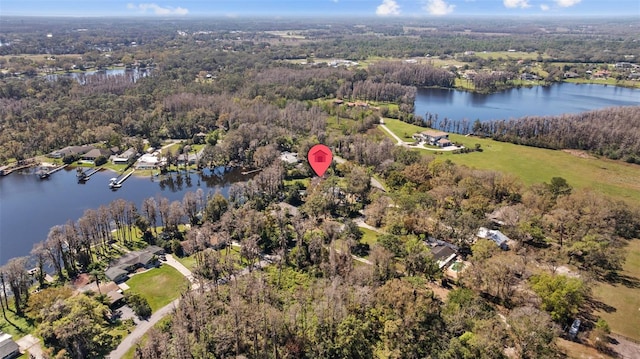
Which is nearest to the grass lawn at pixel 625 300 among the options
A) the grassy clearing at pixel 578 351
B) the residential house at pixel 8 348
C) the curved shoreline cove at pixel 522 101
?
the grassy clearing at pixel 578 351

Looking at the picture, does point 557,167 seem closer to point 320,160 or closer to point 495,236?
point 495,236

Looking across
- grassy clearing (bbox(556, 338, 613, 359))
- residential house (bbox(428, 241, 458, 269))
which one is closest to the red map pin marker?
residential house (bbox(428, 241, 458, 269))

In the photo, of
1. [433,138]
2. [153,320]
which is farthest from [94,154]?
[433,138]

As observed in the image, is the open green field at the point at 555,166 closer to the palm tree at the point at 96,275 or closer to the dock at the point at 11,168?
the palm tree at the point at 96,275

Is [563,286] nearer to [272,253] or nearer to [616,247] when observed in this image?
[616,247]

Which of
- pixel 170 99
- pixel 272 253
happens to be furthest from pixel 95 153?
pixel 272 253

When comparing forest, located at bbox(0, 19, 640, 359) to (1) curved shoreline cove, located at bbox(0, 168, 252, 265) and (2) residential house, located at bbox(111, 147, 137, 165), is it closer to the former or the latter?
(2) residential house, located at bbox(111, 147, 137, 165)
